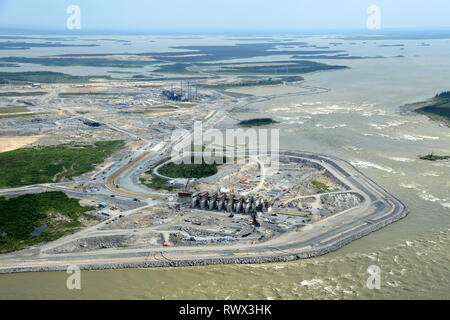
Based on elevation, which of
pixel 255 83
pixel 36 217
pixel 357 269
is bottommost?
pixel 357 269

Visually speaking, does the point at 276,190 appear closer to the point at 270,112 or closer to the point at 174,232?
the point at 174,232

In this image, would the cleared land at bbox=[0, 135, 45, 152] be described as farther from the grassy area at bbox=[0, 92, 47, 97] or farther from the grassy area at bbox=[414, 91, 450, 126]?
the grassy area at bbox=[414, 91, 450, 126]

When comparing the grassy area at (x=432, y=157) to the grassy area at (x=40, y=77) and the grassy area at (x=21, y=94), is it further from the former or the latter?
the grassy area at (x=40, y=77)

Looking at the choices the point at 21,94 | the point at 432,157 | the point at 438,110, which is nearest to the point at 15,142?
the point at 21,94

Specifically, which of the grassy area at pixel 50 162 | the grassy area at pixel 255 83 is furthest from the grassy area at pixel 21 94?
the grassy area at pixel 50 162

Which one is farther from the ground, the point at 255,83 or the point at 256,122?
the point at 255,83

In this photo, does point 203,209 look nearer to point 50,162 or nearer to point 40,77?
point 50,162

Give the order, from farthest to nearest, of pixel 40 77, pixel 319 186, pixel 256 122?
pixel 40 77, pixel 256 122, pixel 319 186

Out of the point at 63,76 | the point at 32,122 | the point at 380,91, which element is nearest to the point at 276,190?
the point at 32,122
